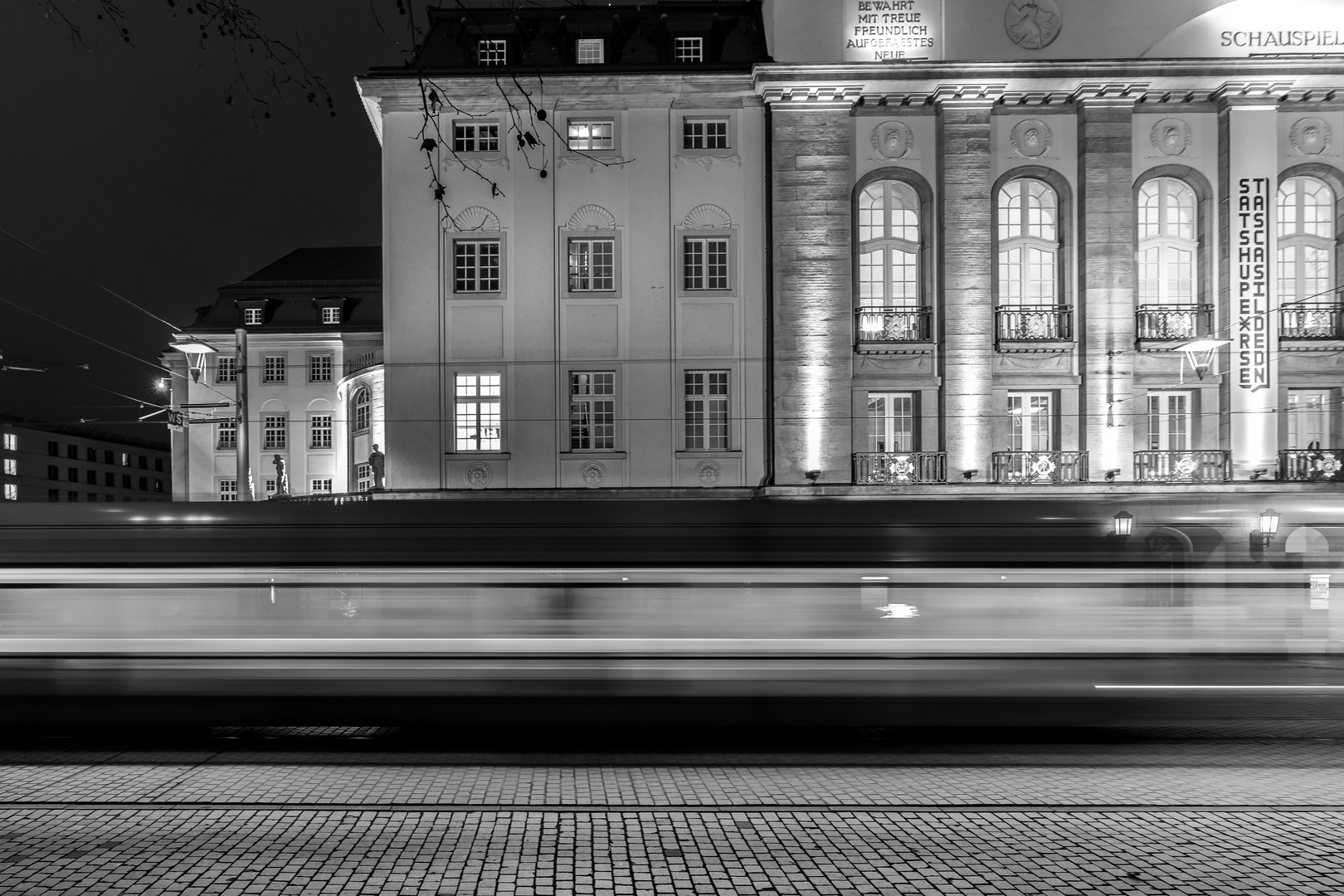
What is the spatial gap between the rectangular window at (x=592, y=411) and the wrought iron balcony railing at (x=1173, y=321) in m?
15.0

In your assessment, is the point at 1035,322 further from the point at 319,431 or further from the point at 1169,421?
the point at 319,431

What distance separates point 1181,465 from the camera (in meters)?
26.7

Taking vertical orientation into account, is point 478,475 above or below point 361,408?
below

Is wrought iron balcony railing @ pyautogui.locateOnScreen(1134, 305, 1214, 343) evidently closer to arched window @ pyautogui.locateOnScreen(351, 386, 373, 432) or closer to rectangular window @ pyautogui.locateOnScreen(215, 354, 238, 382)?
arched window @ pyautogui.locateOnScreen(351, 386, 373, 432)

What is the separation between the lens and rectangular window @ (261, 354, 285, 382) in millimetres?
49500

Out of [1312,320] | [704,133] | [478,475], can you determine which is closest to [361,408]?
[478,475]

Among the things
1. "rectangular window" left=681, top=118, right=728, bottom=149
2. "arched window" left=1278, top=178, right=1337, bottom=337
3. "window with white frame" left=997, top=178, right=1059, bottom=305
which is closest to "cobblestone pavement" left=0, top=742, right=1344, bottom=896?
"window with white frame" left=997, top=178, right=1059, bottom=305

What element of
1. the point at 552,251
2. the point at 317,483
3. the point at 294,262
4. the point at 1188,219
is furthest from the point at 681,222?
the point at 294,262

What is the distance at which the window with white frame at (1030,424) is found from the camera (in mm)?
27359

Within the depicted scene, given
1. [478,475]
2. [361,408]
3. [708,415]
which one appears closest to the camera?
[478,475]

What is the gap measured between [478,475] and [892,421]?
38.5 feet

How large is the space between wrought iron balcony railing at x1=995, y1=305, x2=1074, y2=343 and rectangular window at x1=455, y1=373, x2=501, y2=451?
14.3 meters

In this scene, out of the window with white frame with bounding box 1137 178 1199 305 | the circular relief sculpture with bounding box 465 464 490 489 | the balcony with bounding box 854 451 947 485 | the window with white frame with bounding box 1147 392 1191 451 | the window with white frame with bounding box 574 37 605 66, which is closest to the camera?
the balcony with bounding box 854 451 947 485

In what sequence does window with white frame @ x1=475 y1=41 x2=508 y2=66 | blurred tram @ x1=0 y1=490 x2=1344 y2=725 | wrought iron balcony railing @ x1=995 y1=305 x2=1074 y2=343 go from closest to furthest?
blurred tram @ x1=0 y1=490 x2=1344 y2=725, wrought iron balcony railing @ x1=995 y1=305 x2=1074 y2=343, window with white frame @ x1=475 y1=41 x2=508 y2=66
